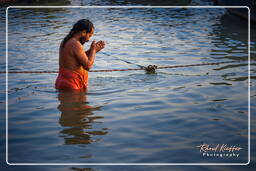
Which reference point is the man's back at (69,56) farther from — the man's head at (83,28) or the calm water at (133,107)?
the calm water at (133,107)

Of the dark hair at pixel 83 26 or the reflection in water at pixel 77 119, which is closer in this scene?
the reflection in water at pixel 77 119

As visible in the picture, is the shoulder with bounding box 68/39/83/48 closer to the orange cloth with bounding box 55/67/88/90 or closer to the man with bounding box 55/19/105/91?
the man with bounding box 55/19/105/91

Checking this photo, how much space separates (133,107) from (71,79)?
1152 millimetres

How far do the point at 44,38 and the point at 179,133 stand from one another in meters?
9.90

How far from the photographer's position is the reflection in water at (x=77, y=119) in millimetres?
4773

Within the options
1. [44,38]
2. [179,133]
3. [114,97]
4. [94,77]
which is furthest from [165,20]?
[179,133]

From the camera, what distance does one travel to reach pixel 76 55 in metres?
6.17

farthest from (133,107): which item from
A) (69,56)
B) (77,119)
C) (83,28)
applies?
(83,28)

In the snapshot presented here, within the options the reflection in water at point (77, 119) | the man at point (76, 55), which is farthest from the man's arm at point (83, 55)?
the reflection in water at point (77, 119)

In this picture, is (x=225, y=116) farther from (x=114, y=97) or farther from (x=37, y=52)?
(x=37, y=52)

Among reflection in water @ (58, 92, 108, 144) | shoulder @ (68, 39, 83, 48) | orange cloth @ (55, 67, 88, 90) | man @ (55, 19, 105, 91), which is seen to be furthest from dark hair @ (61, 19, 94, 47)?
reflection in water @ (58, 92, 108, 144)

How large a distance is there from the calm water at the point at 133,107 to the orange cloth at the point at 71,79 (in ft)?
0.45

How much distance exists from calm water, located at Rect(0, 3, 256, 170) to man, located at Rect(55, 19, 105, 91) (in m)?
0.26

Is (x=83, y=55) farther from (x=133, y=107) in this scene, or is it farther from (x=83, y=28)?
(x=133, y=107)
